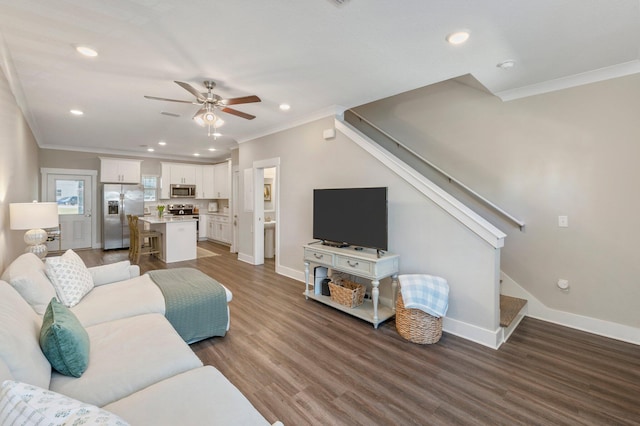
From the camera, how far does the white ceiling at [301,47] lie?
77.4 inches

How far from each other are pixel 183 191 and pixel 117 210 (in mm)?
1762

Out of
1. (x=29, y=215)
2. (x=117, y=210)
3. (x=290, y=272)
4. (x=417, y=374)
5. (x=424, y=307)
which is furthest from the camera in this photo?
(x=117, y=210)

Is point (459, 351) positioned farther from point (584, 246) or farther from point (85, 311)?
point (85, 311)

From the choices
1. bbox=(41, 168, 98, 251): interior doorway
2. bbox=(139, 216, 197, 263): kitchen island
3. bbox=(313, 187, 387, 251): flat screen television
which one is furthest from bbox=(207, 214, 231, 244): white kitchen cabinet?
bbox=(313, 187, 387, 251): flat screen television

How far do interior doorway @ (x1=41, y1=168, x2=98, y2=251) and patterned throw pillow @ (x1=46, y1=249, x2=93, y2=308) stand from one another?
6.08 meters

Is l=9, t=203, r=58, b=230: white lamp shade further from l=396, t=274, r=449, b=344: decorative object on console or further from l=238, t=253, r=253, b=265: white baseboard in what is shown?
l=396, t=274, r=449, b=344: decorative object on console

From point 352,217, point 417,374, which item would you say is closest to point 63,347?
point 417,374

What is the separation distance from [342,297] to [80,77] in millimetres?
3856

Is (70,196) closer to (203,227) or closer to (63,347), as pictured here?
(203,227)

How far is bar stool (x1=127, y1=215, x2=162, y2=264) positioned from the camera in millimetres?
5957

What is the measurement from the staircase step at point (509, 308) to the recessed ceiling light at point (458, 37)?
8.56ft

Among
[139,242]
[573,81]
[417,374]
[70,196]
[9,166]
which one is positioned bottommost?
[417,374]

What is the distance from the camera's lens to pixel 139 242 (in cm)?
587

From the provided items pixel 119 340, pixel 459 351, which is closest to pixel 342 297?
pixel 459 351
